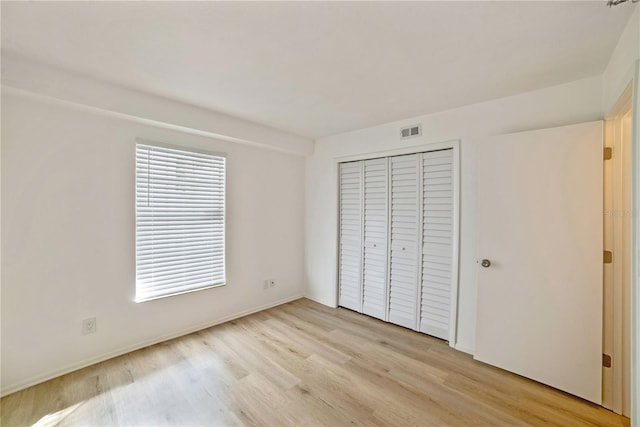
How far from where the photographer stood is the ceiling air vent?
2.90 metres

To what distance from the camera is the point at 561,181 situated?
79.8 inches

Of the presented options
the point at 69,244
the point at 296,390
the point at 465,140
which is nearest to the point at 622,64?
the point at 465,140

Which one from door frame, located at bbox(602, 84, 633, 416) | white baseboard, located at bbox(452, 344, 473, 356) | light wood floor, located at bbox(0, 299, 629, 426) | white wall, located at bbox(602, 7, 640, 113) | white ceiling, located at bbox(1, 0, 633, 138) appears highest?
white ceiling, located at bbox(1, 0, 633, 138)

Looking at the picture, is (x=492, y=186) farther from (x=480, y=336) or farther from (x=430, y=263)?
(x=480, y=336)

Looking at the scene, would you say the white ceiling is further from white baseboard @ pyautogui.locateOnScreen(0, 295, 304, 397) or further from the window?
white baseboard @ pyautogui.locateOnScreen(0, 295, 304, 397)

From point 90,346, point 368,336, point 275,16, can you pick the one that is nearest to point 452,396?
point 368,336

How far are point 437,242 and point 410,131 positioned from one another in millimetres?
1252

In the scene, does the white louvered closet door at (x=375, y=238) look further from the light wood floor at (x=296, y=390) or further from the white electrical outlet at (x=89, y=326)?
the white electrical outlet at (x=89, y=326)

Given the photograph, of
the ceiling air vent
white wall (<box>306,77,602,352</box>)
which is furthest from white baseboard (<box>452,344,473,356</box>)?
the ceiling air vent

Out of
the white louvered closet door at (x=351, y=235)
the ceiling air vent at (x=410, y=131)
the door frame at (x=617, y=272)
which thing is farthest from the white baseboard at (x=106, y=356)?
the door frame at (x=617, y=272)

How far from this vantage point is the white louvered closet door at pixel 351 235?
139 inches

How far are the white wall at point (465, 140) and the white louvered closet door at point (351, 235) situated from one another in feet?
0.41

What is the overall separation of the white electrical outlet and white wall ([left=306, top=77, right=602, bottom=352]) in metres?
2.55

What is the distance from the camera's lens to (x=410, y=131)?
2959mm
